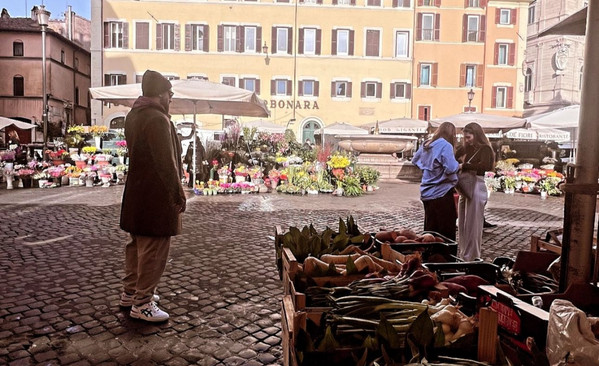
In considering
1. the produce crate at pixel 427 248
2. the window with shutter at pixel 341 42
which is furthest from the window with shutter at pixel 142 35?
the produce crate at pixel 427 248

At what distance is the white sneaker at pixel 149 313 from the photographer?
12.3 ft

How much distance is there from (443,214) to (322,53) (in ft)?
98.4

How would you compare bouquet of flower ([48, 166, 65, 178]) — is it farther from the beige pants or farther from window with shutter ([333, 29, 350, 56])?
window with shutter ([333, 29, 350, 56])

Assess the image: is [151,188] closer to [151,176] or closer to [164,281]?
[151,176]

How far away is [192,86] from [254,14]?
74.6 ft

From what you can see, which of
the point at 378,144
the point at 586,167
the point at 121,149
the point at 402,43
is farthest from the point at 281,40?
the point at 586,167

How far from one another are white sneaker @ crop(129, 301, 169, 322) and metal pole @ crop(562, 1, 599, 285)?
2.79 m

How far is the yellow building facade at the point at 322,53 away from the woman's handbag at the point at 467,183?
2825 centimetres

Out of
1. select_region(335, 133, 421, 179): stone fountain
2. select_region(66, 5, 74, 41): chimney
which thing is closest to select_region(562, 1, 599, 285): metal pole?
select_region(335, 133, 421, 179): stone fountain

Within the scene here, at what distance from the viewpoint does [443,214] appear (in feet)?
17.7

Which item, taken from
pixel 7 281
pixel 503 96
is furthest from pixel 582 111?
pixel 503 96

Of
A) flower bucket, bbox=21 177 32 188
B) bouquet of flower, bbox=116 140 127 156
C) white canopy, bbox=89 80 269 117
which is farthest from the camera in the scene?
bouquet of flower, bbox=116 140 127 156

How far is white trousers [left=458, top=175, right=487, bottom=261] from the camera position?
5.49 metres

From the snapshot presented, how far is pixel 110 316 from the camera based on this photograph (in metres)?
3.90
